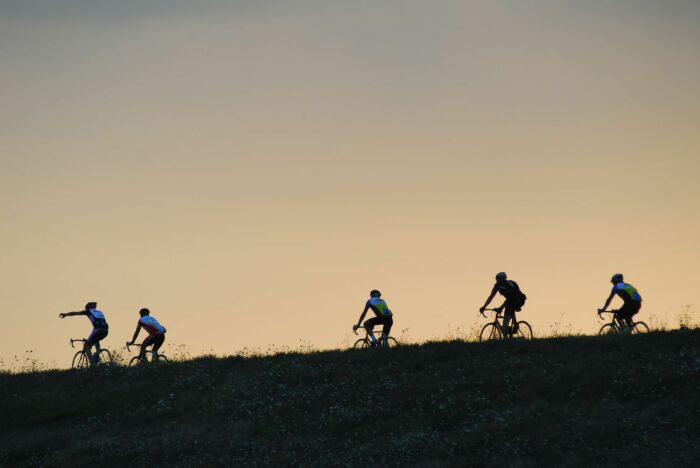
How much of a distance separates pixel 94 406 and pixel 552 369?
16.7 meters

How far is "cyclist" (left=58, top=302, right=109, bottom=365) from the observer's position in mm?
43656

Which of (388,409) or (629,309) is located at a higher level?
(629,309)

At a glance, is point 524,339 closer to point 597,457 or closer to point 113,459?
point 597,457

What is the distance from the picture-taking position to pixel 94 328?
4375 cm

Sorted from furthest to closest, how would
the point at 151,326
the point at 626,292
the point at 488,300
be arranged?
the point at 151,326 < the point at 488,300 < the point at 626,292

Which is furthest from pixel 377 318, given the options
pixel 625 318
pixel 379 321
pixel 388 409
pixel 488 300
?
pixel 625 318

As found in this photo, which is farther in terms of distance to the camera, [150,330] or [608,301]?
[150,330]

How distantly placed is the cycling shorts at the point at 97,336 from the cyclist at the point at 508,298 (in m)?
16.1

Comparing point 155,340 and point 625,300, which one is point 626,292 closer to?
point 625,300

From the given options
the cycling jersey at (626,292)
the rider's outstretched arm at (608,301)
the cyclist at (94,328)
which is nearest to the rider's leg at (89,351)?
the cyclist at (94,328)

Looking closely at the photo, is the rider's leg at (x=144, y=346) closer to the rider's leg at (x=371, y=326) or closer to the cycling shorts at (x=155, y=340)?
the cycling shorts at (x=155, y=340)

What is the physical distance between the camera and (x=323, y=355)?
4038cm

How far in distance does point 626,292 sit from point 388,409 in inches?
423

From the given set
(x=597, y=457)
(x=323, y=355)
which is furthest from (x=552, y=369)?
(x=323, y=355)
